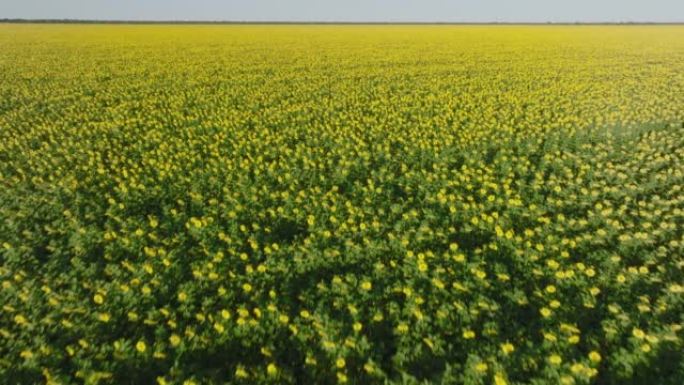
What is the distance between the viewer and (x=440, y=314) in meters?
3.72

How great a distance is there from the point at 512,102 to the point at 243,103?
26.2ft

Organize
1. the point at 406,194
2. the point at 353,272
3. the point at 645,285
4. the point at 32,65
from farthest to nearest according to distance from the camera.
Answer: the point at 32,65, the point at 406,194, the point at 353,272, the point at 645,285

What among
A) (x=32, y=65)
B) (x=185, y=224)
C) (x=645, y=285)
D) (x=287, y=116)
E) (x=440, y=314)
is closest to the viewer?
(x=440, y=314)

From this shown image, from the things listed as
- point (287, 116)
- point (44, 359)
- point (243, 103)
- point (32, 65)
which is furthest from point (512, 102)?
point (32, 65)

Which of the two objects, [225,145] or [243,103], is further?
[243,103]

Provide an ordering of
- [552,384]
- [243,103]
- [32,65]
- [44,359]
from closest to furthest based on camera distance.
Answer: [552,384], [44,359], [243,103], [32,65]

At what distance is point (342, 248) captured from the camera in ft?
15.8

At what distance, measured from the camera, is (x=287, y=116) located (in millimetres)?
10844

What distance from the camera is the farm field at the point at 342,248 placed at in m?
3.37

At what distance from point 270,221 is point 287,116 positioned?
5.93 m

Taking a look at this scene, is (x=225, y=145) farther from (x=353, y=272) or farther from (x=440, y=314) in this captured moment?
(x=440, y=314)

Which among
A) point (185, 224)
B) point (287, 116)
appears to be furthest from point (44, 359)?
point (287, 116)

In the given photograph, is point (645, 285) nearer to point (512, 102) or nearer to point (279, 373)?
point (279, 373)

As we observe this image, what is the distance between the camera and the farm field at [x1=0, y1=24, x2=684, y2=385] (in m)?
3.37
